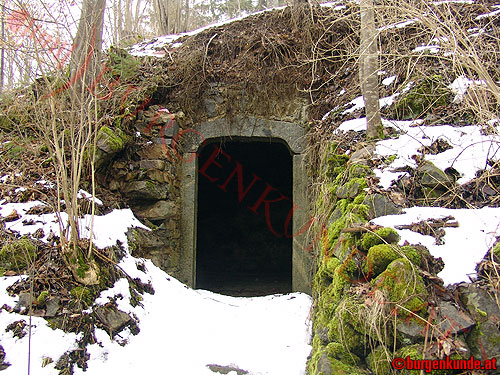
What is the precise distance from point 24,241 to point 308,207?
3.26 m

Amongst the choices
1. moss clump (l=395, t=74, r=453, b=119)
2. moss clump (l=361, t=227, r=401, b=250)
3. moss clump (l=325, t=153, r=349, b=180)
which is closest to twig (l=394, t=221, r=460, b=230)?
moss clump (l=361, t=227, r=401, b=250)

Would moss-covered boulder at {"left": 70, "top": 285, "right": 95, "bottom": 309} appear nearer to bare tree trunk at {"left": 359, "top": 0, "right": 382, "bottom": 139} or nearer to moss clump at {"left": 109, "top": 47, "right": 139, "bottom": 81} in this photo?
bare tree trunk at {"left": 359, "top": 0, "right": 382, "bottom": 139}

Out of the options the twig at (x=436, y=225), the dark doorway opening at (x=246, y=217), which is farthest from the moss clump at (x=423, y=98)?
the dark doorway opening at (x=246, y=217)

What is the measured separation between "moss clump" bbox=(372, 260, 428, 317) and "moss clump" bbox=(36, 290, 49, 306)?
225 cm

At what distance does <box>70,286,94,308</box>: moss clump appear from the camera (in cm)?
266

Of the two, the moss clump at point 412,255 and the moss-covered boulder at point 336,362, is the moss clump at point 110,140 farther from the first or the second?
the moss clump at point 412,255

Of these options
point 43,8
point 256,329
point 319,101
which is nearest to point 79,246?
point 256,329

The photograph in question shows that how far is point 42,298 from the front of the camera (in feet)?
8.36

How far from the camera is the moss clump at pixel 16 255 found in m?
2.72

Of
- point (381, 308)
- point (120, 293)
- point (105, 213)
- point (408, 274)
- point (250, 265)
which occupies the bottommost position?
point (250, 265)

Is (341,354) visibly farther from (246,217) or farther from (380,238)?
(246,217)

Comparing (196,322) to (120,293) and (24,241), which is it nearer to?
(120,293)

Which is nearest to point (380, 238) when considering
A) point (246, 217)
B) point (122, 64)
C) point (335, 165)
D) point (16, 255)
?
point (335, 165)

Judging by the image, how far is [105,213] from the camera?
3.75m
